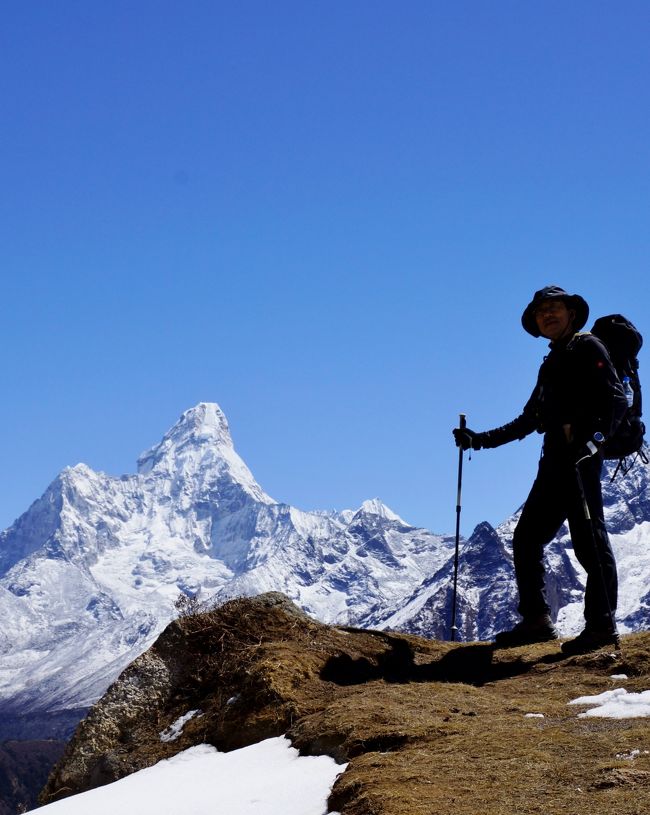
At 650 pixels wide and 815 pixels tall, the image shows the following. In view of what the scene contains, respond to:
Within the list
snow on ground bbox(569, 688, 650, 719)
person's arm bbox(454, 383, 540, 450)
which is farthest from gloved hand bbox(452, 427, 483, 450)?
snow on ground bbox(569, 688, 650, 719)

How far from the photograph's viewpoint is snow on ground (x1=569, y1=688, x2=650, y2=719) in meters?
8.06

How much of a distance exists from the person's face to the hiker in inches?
0.4

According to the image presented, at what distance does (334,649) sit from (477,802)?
5.49m

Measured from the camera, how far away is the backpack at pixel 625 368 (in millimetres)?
11516

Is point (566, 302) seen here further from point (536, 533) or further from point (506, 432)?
point (536, 533)

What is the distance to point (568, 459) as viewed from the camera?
1150cm

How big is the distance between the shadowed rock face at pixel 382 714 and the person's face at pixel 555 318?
11.4 ft

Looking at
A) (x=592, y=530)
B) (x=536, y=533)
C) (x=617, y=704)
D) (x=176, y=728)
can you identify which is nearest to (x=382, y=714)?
(x=617, y=704)

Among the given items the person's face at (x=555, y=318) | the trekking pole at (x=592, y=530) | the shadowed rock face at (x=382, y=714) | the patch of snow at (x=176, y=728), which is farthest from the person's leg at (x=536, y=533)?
the patch of snow at (x=176, y=728)

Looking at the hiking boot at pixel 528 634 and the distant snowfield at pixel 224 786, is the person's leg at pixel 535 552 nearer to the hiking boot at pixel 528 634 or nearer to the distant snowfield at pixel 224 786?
the hiking boot at pixel 528 634

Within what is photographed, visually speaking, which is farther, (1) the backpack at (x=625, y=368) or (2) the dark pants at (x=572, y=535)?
(1) the backpack at (x=625, y=368)

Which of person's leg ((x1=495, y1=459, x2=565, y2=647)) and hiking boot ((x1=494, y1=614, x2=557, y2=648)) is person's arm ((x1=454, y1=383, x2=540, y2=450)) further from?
hiking boot ((x1=494, y1=614, x2=557, y2=648))

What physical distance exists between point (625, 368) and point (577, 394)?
674 millimetres

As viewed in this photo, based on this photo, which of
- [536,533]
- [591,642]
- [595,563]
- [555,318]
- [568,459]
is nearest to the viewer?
[591,642]
